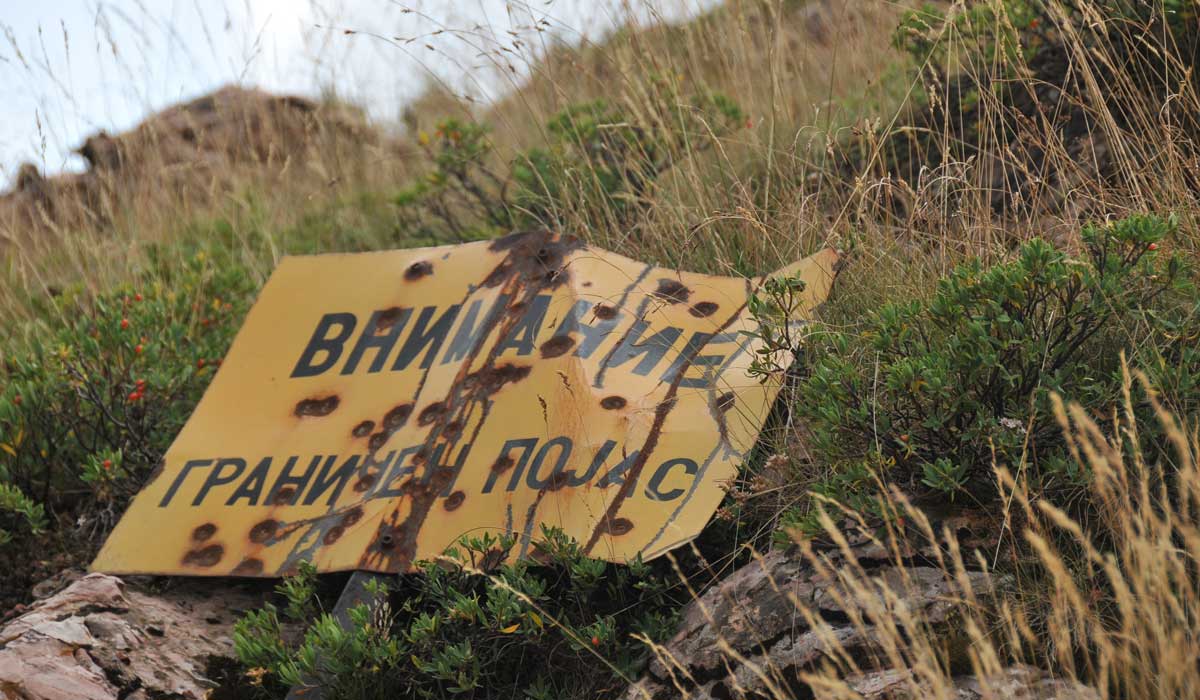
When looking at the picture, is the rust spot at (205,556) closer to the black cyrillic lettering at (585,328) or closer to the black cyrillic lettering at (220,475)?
the black cyrillic lettering at (220,475)

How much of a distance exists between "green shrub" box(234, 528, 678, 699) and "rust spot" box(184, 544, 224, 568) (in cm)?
40

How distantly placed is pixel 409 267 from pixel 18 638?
5.09 ft

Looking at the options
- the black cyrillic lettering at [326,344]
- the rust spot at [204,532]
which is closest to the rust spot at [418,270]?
the black cyrillic lettering at [326,344]

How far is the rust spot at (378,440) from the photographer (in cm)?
321

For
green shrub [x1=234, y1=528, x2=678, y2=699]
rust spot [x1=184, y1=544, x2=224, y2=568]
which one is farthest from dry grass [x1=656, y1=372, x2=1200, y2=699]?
rust spot [x1=184, y1=544, x2=224, y2=568]

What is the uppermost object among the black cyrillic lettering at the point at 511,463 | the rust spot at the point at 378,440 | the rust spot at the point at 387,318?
the rust spot at the point at 387,318

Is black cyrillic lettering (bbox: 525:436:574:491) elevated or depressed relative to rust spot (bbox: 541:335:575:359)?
depressed

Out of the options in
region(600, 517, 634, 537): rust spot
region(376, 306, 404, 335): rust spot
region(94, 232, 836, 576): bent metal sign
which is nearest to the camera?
region(600, 517, 634, 537): rust spot

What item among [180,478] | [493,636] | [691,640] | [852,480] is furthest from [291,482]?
[852,480]

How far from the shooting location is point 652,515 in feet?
8.82

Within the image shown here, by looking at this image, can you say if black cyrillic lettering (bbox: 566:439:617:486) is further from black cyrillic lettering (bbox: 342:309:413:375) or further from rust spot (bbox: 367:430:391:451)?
black cyrillic lettering (bbox: 342:309:413:375)

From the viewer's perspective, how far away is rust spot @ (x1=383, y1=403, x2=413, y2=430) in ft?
10.6

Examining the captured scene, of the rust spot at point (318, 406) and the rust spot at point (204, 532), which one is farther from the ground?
the rust spot at point (318, 406)

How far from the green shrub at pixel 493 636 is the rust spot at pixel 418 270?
1136mm
